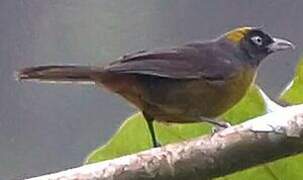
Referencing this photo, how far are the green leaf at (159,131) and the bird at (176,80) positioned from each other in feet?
0.06

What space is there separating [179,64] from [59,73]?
0.27 metres

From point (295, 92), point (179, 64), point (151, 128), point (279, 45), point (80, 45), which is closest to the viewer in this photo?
point (295, 92)

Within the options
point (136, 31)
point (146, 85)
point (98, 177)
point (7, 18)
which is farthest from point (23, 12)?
point (98, 177)

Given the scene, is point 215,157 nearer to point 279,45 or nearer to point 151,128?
point 151,128

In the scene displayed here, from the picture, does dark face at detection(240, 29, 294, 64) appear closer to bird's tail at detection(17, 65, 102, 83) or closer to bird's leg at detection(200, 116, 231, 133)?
bird's leg at detection(200, 116, 231, 133)

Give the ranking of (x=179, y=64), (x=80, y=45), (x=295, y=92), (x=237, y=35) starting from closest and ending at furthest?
(x=295, y=92)
(x=179, y=64)
(x=237, y=35)
(x=80, y=45)

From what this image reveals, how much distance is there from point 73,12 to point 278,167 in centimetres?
127

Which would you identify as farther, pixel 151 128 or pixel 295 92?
pixel 151 128

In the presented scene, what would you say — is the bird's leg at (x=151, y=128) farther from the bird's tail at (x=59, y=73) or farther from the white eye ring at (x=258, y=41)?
the white eye ring at (x=258, y=41)

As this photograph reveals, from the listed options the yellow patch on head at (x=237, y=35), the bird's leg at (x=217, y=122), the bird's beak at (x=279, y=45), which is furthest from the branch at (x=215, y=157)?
the yellow patch on head at (x=237, y=35)

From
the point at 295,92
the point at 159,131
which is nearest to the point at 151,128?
the point at 159,131

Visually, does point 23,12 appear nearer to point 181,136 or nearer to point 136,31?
point 136,31

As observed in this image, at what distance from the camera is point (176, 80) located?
1713mm

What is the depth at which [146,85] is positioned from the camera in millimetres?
1683
